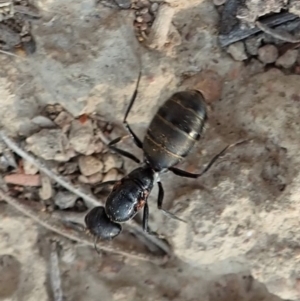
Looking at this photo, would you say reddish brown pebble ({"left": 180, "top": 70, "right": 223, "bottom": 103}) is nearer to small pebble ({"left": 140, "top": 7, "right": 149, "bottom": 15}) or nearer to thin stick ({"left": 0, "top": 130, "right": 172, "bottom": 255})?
small pebble ({"left": 140, "top": 7, "right": 149, "bottom": 15})

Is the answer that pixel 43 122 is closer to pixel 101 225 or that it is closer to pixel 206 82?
pixel 101 225

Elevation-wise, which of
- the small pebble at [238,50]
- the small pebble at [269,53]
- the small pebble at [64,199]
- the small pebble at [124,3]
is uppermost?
the small pebble at [124,3]

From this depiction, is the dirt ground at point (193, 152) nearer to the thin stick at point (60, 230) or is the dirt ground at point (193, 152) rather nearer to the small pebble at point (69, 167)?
the thin stick at point (60, 230)

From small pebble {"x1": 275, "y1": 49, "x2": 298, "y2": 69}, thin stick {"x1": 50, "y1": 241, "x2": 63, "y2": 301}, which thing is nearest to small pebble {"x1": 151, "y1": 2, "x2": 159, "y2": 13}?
small pebble {"x1": 275, "y1": 49, "x2": 298, "y2": 69}

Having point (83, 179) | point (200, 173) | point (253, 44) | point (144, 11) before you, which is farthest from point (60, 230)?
point (253, 44)

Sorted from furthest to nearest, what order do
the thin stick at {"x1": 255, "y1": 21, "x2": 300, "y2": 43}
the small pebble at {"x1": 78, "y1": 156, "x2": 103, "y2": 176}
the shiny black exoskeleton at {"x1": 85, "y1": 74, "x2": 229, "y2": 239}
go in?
the small pebble at {"x1": 78, "y1": 156, "x2": 103, "y2": 176} < the thin stick at {"x1": 255, "y1": 21, "x2": 300, "y2": 43} < the shiny black exoskeleton at {"x1": 85, "y1": 74, "x2": 229, "y2": 239}

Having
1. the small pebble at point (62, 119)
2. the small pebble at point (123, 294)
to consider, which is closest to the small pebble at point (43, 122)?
the small pebble at point (62, 119)

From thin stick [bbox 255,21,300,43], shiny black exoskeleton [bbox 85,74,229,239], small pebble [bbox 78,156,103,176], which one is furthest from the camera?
small pebble [bbox 78,156,103,176]

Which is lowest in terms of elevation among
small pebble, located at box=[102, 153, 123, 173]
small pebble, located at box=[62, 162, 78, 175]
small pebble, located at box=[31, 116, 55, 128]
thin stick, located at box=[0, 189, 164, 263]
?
thin stick, located at box=[0, 189, 164, 263]
